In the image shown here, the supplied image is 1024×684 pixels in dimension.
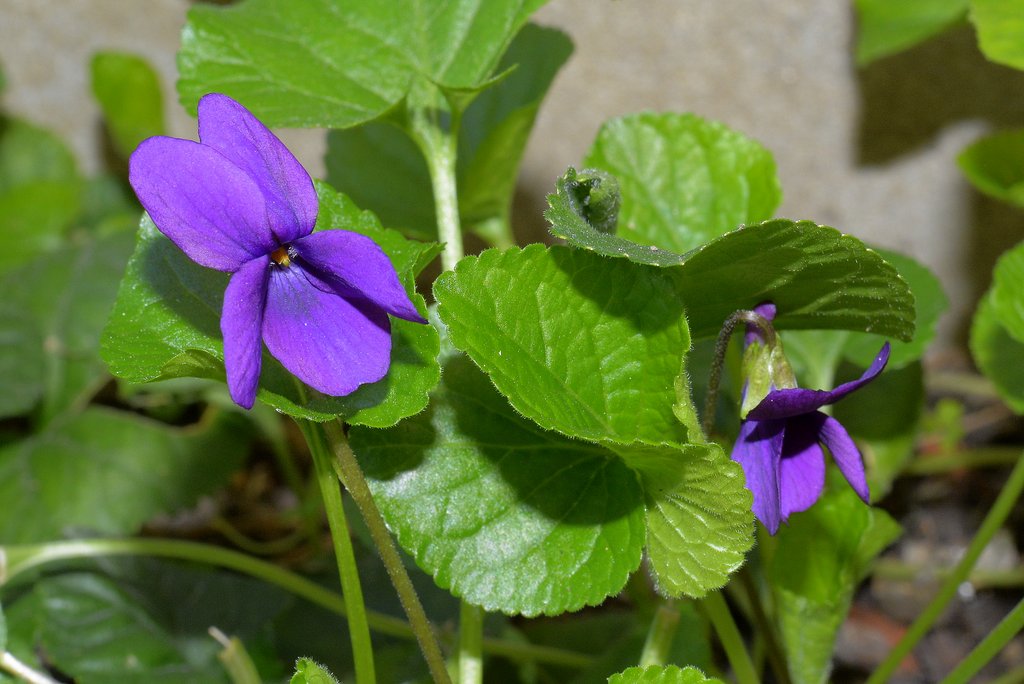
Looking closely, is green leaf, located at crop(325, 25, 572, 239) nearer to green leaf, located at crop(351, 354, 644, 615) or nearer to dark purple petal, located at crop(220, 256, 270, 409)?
green leaf, located at crop(351, 354, 644, 615)

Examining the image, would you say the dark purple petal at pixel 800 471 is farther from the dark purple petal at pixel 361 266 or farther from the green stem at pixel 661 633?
the dark purple petal at pixel 361 266

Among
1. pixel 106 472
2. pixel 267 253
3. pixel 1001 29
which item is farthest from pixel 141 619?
pixel 1001 29

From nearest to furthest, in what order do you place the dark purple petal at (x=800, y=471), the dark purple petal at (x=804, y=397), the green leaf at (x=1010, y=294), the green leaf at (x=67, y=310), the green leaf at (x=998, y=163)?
1. the dark purple petal at (x=804, y=397)
2. the dark purple petal at (x=800, y=471)
3. the green leaf at (x=1010, y=294)
4. the green leaf at (x=998, y=163)
5. the green leaf at (x=67, y=310)

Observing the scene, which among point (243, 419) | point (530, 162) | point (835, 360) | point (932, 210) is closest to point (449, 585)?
point (835, 360)

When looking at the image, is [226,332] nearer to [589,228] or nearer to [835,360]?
[589,228]

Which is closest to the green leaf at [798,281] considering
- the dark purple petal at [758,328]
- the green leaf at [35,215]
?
the dark purple petal at [758,328]
